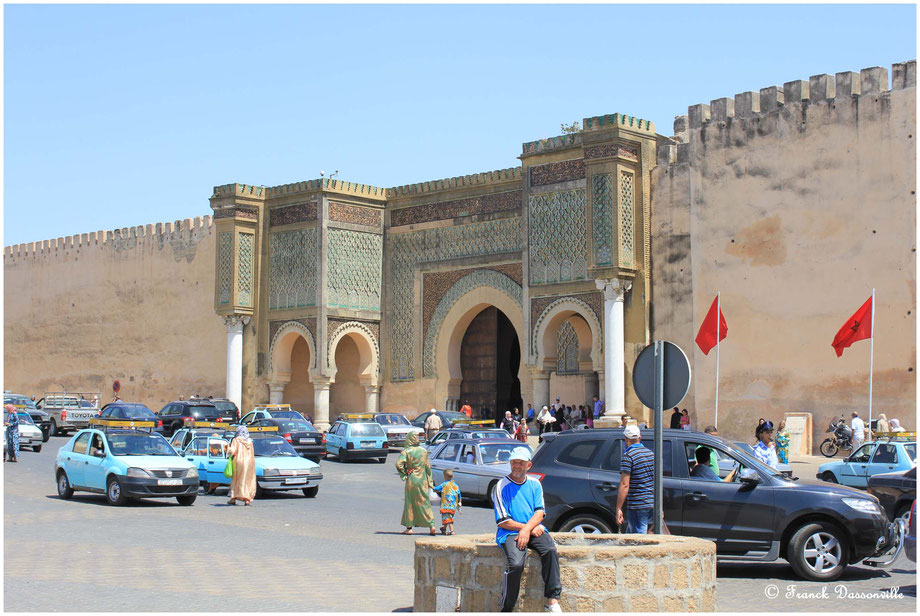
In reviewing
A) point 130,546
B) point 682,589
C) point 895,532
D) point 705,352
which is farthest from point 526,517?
point 705,352

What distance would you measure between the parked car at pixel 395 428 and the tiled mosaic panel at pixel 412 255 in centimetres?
453

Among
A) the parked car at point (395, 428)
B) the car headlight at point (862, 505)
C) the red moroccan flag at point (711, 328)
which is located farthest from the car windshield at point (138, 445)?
the red moroccan flag at point (711, 328)

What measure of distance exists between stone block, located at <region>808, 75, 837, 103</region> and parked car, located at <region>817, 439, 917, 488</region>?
10.7m

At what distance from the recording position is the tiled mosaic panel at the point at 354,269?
34250 mm

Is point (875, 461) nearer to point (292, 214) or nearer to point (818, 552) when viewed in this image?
point (818, 552)

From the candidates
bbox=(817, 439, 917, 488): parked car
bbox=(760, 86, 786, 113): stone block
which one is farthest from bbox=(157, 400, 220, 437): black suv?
bbox=(817, 439, 917, 488): parked car

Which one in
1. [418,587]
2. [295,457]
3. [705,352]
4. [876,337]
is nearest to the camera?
[418,587]

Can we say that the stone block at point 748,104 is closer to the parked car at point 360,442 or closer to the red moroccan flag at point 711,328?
the red moroccan flag at point 711,328

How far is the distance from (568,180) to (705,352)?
5.44m

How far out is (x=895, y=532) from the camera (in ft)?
35.0

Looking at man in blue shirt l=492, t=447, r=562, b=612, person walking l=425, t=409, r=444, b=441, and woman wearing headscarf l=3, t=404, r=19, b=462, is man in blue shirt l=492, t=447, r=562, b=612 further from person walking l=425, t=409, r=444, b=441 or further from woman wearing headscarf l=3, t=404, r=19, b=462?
person walking l=425, t=409, r=444, b=441

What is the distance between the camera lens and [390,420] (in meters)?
29.4

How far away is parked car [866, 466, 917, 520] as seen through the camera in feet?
44.4

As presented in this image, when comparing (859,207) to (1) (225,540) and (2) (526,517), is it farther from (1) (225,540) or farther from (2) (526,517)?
(2) (526,517)
